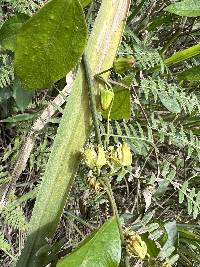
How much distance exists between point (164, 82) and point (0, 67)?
444 mm

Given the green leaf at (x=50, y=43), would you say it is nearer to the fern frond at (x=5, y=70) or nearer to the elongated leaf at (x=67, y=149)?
the elongated leaf at (x=67, y=149)

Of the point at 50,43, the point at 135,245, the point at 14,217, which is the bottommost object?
the point at 14,217

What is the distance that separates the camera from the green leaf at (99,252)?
1.60ft

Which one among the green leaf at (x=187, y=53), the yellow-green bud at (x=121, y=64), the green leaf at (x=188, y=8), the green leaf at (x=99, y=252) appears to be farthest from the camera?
the green leaf at (x=187, y=53)

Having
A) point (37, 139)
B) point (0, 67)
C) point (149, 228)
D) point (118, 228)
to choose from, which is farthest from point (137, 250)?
point (37, 139)

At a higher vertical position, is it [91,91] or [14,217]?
[91,91]

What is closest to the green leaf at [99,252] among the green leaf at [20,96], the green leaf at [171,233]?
the green leaf at [171,233]

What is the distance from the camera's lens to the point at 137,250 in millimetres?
545

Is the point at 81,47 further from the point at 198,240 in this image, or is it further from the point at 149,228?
the point at 198,240

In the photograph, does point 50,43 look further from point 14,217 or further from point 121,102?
point 14,217

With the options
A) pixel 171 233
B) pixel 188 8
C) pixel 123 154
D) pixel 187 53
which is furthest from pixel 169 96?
pixel 123 154

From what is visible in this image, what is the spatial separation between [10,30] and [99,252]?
333 millimetres

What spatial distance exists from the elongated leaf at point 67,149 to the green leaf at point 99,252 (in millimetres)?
79

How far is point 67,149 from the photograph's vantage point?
0.58 meters
